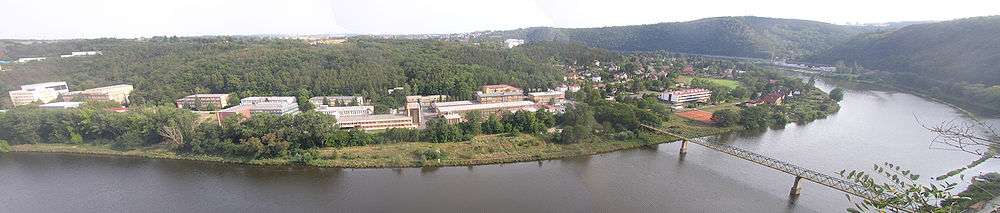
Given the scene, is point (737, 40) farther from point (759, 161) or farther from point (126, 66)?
point (126, 66)

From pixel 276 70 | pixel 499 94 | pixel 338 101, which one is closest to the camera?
pixel 338 101

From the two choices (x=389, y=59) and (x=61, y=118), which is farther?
(x=389, y=59)

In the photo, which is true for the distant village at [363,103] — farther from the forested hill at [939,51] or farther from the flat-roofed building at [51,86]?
the forested hill at [939,51]

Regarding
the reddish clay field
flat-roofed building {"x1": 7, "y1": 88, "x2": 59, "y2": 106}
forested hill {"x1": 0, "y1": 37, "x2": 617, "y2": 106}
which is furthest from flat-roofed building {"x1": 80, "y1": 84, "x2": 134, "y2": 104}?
the reddish clay field

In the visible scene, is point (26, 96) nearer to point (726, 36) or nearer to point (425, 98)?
point (425, 98)

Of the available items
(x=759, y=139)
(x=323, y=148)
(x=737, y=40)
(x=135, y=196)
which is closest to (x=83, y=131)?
(x=135, y=196)

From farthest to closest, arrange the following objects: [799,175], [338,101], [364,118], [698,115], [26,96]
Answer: [338,101] < [26,96] < [698,115] < [364,118] < [799,175]

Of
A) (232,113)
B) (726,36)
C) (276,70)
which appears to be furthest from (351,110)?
(726,36)
